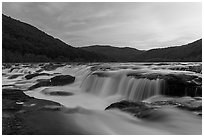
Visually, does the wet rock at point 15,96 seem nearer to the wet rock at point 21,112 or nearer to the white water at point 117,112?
the wet rock at point 21,112

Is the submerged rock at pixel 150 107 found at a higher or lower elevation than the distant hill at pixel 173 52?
lower

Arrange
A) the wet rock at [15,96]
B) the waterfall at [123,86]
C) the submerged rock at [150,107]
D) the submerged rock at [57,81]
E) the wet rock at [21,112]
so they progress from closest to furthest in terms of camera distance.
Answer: the wet rock at [21,112] < the submerged rock at [150,107] < the wet rock at [15,96] < the waterfall at [123,86] < the submerged rock at [57,81]

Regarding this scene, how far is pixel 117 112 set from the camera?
279 inches

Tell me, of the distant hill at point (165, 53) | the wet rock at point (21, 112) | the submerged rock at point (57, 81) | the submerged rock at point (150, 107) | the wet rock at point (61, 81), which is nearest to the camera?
the wet rock at point (21, 112)

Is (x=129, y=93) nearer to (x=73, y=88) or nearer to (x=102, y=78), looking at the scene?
(x=102, y=78)

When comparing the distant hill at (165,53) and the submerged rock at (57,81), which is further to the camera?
the distant hill at (165,53)

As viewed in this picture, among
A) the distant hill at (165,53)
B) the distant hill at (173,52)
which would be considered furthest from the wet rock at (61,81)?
the distant hill at (173,52)

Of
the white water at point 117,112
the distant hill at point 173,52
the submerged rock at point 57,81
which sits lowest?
the white water at point 117,112

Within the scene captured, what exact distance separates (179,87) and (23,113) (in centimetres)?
545

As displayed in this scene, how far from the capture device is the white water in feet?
19.8

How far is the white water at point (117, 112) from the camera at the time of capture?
604 cm

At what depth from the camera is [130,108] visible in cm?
707

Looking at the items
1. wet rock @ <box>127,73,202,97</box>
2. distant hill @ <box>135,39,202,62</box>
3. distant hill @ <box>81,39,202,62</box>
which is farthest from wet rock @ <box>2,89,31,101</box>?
distant hill @ <box>135,39,202,62</box>

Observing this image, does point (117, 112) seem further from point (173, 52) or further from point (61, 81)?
point (173, 52)
